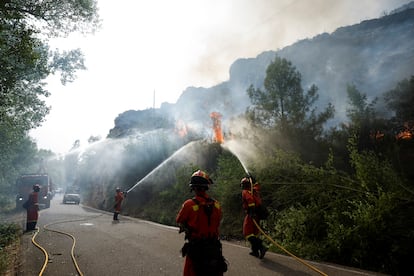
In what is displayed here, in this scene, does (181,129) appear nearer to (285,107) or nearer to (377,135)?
(285,107)

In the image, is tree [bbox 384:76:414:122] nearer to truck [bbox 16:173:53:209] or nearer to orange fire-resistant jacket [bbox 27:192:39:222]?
orange fire-resistant jacket [bbox 27:192:39:222]

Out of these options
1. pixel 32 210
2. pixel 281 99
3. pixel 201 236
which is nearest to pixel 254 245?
pixel 201 236

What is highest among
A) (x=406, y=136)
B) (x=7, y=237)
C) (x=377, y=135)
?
(x=377, y=135)

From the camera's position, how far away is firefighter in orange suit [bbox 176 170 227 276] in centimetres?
361

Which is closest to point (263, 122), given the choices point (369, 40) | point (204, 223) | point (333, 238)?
point (333, 238)

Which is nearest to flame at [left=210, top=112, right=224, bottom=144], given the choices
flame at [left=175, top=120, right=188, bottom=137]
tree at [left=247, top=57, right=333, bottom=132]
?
tree at [left=247, top=57, right=333, bottom=132]

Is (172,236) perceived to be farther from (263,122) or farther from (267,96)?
(267,96)

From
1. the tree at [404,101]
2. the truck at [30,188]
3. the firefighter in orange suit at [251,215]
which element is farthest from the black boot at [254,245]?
the truck at [30,188]

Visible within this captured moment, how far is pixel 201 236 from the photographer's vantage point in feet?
12.3

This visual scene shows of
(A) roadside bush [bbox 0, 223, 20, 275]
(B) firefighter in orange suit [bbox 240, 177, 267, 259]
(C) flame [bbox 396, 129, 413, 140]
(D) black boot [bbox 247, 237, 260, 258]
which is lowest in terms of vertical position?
(A) roadside bush [bbox 0, 223, 20, 275]

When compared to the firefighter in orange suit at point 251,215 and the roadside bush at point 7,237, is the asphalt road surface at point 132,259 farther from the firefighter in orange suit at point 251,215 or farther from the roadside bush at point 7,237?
the roadside bush at point 7,237

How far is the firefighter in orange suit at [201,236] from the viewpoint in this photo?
3609 millimetres

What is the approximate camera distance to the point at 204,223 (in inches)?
148

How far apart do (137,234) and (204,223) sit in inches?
324
